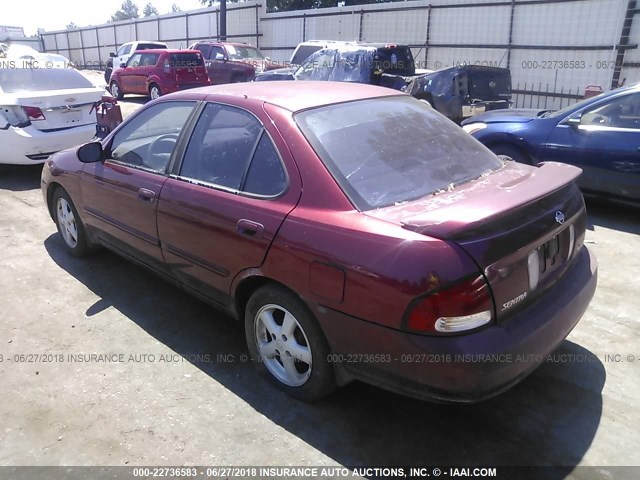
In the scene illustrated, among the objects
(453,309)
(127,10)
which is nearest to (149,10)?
(127,10)

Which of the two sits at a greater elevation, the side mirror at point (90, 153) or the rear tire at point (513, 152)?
the side mirror at point (90, 153)

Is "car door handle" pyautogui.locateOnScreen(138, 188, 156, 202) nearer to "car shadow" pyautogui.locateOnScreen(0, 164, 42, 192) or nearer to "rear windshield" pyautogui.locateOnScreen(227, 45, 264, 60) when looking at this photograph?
"car shadow" pyautogui.locateOnScreen(0, 164, 42, 192)

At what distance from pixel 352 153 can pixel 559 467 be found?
182 centimetres

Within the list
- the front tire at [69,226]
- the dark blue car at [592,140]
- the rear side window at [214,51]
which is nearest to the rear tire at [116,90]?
the rear side window at [214,51]

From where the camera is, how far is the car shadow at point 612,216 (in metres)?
5.55

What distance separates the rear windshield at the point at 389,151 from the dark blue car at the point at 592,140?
2.99 m

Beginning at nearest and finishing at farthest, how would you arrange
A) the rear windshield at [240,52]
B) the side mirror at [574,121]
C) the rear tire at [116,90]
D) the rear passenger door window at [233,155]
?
the rear passenger door window at [233,155] → the side mirror at [574,121] → the rear tire at [116,90] → the rear windshield at [240,52]

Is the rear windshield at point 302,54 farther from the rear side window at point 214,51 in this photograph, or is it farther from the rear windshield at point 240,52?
the rear side window at point 214,51

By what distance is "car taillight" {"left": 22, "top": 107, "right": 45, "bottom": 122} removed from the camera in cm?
688

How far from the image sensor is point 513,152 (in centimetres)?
630

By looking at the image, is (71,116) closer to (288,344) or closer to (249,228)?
(249,228)

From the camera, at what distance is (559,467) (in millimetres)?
2395

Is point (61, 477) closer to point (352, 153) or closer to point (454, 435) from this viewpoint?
point (454, 435)

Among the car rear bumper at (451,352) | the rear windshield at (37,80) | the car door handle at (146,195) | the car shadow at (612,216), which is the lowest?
the car shadow at (612,216)
